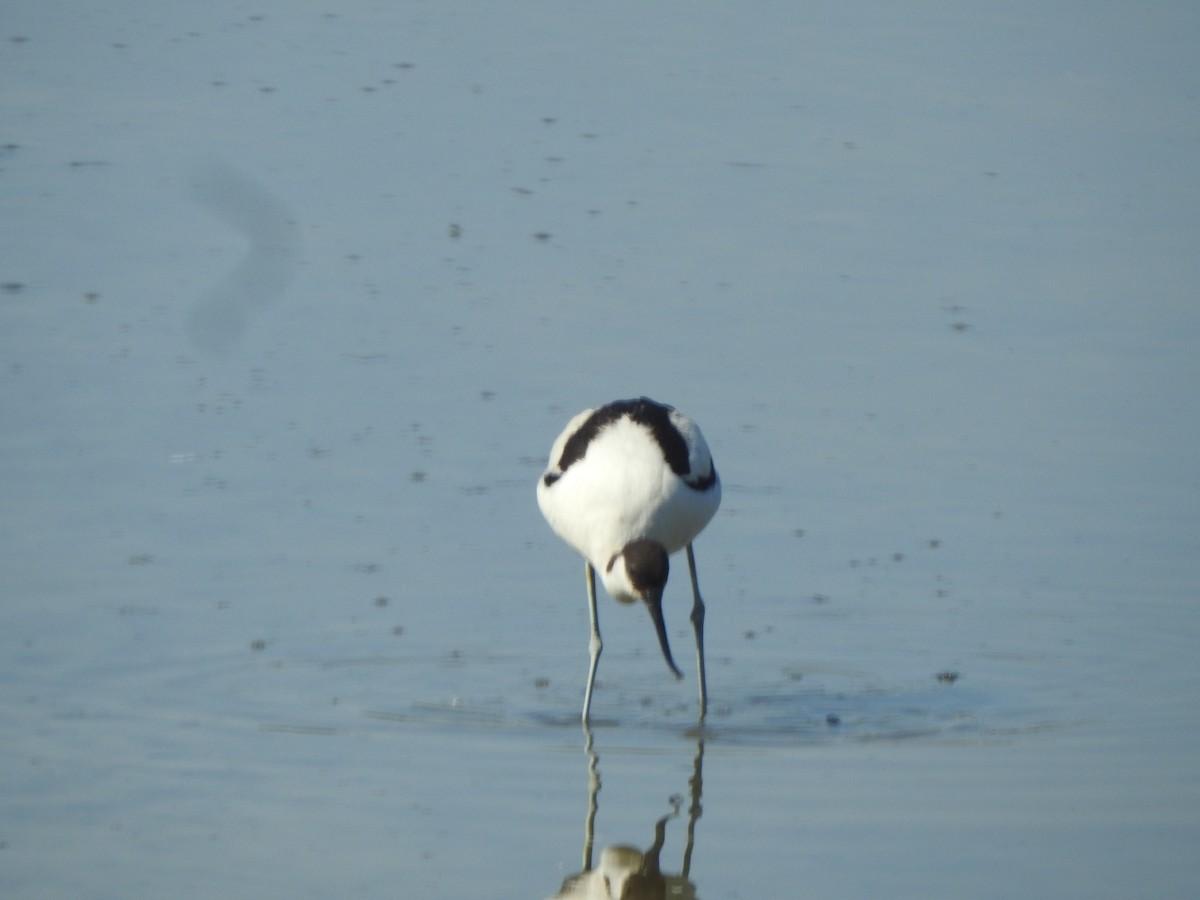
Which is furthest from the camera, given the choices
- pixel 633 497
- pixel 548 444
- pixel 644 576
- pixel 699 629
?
pixel 548 444

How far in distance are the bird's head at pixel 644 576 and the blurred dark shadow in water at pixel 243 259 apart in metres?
4.54

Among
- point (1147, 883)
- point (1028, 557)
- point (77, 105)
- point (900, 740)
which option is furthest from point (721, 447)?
point (77, 105)

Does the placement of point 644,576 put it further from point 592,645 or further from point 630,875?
point 630,875

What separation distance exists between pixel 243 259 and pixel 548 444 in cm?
336

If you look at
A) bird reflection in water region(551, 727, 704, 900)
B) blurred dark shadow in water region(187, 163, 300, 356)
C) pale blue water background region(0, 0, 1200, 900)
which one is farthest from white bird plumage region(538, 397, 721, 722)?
blurred dark shadow in water region(187, 163, 300, 356)

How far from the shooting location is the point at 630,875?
21.4 feet

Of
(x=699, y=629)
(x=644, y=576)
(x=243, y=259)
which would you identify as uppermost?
(x=644, y=576)

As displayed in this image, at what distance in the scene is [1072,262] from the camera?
13.4 m

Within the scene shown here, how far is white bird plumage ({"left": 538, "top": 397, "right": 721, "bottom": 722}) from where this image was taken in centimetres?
783

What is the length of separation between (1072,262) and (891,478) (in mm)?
3714

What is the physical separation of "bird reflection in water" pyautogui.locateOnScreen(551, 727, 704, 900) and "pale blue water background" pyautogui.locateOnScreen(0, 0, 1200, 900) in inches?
2.5

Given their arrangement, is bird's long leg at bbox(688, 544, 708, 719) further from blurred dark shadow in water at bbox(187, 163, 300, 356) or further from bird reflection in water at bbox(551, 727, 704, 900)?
blurred dark shadow in water at bbox(187, 163, 300, 356)

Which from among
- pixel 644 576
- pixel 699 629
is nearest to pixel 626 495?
pixel 644 576

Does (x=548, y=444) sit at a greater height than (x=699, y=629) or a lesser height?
lesser
